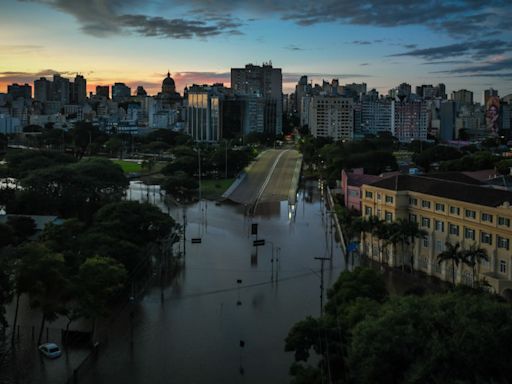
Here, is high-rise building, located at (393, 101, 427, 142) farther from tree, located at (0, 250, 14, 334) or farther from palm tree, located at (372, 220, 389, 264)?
tree, located at (0, 250, 14, 334)

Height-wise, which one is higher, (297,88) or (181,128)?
(297,88)

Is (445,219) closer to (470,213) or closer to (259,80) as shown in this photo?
(470,213)

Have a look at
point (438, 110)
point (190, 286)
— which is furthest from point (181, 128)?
point (190, 286)

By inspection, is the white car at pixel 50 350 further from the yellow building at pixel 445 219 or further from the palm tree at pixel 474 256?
the yellow building at pixel 445 219

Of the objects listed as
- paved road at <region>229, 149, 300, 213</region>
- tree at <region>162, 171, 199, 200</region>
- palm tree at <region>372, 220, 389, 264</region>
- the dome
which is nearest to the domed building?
the dome

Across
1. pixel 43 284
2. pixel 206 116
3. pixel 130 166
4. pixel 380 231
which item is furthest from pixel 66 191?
pixel 206 116

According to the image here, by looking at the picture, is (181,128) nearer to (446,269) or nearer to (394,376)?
(446,269)
